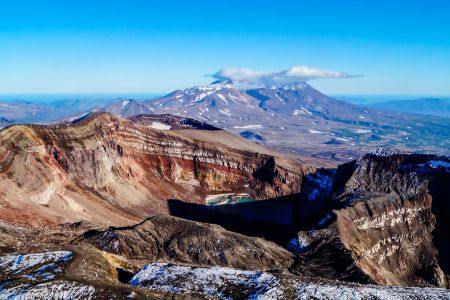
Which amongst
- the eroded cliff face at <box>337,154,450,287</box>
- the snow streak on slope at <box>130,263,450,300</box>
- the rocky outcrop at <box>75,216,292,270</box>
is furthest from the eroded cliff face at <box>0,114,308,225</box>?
the eroded cliff face at <box>337,154,450,287</box>

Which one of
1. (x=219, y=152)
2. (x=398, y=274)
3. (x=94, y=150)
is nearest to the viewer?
(x=398, y=274)

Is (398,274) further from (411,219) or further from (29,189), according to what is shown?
(29,189)

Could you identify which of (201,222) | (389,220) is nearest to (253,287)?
(201,222)

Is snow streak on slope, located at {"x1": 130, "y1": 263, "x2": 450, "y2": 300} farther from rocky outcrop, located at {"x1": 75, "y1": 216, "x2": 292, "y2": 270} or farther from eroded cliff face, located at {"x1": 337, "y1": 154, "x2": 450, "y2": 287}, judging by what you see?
eroded cliff face, located at {"x1": 337, "y1": 154, "x2": 450, "y2": 287}

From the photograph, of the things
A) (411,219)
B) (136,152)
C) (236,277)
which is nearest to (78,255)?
(236,277)

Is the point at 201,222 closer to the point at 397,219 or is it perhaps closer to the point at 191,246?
the point at 191,246
